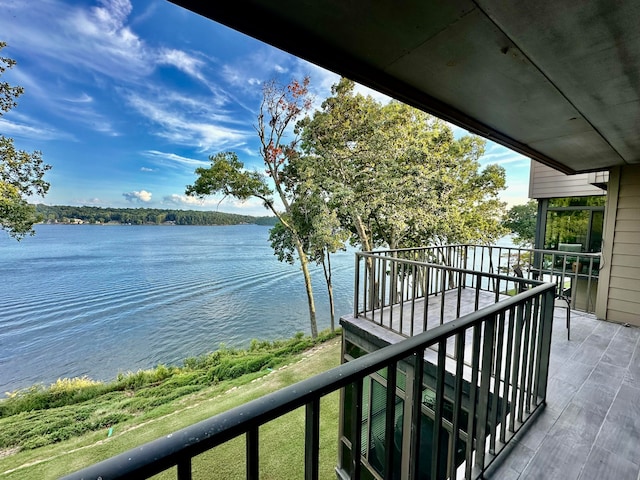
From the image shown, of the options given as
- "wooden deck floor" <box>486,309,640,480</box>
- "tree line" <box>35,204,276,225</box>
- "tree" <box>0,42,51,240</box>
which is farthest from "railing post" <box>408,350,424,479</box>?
"tree line" <box>35,204,276,225</box>

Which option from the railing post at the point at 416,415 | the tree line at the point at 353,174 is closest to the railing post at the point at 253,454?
the railing post at the point at 416,415

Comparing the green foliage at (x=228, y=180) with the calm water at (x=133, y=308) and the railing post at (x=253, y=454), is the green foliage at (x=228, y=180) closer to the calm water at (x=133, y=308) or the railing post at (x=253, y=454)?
the calm water at (x=133, y=308)

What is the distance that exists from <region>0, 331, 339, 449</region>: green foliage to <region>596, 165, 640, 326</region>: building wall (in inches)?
333

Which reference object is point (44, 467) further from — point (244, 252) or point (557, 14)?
point (244, 252)

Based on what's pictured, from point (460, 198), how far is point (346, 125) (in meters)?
5.50

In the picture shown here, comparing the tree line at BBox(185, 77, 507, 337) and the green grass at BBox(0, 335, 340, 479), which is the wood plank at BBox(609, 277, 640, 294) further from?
the tree line at BBox(185, 77, 507, 337)

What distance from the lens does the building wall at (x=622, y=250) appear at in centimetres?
364

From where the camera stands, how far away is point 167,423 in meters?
6.71

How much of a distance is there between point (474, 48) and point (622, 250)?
4152mm

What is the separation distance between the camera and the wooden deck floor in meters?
1.55

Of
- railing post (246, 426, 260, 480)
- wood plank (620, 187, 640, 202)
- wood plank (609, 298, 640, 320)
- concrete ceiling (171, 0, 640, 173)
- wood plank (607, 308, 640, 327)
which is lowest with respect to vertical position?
wood plank (607, 308, 640, 327)

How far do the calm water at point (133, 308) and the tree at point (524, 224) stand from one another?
957 centimetres

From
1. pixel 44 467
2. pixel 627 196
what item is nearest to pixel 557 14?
pixel 627 196

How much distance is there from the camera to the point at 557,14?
116 centimetres
